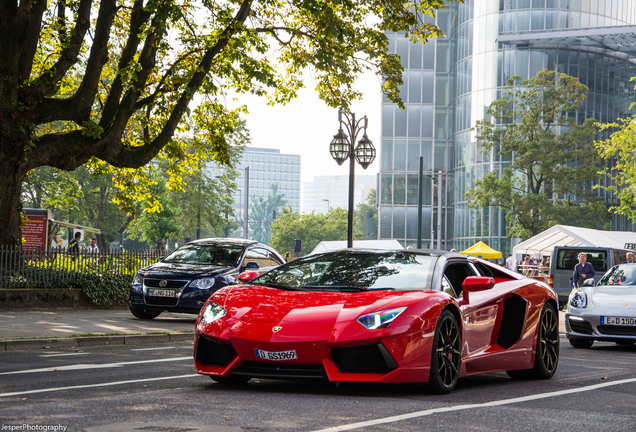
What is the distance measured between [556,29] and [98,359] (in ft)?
204

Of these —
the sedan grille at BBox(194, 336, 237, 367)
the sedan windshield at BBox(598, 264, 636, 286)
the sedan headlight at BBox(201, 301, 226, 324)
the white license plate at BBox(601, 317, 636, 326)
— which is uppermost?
the sedan headlight at BBox(201, 301, 226, 324)

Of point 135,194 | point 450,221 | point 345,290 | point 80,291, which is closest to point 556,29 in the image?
point 450,221

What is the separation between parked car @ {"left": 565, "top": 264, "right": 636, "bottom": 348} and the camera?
1438 cm

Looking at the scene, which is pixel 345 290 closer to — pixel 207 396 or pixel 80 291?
pixel 207 396

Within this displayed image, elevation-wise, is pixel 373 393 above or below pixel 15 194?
below

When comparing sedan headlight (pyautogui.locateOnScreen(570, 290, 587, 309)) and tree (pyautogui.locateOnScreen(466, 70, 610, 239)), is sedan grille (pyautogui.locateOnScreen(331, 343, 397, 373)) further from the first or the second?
tree (pyautogui.locateOnScreen(466, 70, 610, 239))

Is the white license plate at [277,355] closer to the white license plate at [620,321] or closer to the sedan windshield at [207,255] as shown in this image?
the white license plate at [620,321]

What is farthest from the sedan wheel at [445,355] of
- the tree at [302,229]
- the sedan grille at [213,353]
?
the tree at [302,229]

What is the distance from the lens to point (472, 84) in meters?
73.6

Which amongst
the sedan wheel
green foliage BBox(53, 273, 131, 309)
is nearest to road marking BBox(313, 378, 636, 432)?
the sedan wheel

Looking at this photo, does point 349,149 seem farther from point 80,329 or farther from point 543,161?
point 543,161

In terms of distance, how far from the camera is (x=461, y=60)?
76.3 meters

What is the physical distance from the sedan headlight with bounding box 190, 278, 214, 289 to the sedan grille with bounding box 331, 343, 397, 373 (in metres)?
10.5

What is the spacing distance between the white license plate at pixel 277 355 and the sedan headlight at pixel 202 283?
10.3 metres
